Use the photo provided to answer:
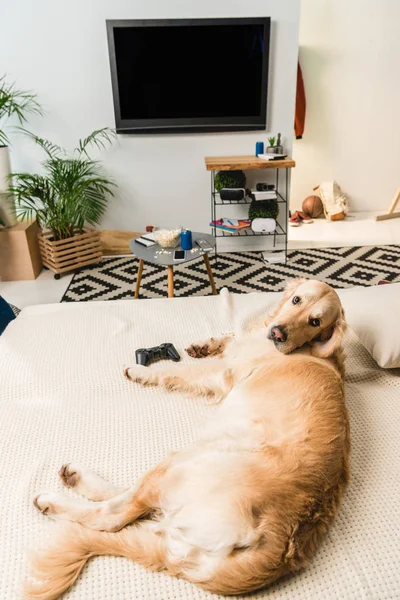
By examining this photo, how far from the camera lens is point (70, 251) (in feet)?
11.7

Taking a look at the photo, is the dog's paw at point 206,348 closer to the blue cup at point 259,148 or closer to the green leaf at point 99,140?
the blue cup at point 259,148

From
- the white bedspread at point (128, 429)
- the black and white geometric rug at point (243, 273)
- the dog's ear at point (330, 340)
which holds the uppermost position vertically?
the dog's ear at point (330, 340)

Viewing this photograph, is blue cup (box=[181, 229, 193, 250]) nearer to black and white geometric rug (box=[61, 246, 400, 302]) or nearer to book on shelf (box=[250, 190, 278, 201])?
black and white geometric rug (box=[61, 246, 400, 302])

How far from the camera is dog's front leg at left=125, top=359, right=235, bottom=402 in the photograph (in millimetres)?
1369

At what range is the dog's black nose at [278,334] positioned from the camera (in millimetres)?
1312

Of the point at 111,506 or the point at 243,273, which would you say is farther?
the point at 243,273

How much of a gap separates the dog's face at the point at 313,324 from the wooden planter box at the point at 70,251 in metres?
2.55

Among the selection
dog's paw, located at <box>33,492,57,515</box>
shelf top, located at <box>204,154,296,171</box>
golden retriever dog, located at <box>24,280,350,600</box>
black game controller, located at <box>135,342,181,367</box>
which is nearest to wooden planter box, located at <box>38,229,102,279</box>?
shelf top, located at <box>204,154,296,171</box>

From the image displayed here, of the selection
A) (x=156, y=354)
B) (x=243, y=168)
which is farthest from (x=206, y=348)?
(x=243, y=168)

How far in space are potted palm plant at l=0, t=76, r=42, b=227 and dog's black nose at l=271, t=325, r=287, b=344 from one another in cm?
274

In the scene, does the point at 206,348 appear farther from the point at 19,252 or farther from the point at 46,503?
the point at 19,252

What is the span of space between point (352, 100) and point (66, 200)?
129 inches

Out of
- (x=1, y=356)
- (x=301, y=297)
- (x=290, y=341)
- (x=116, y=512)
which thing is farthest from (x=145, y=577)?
(x=1, y=356)

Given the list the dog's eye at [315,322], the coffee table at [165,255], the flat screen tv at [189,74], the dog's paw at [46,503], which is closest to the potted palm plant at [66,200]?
the flat screen tv at [189,74]
